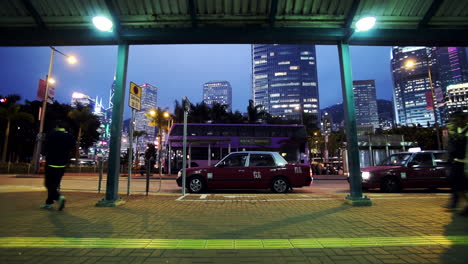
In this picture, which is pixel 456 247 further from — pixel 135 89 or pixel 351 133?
pixel 135 89

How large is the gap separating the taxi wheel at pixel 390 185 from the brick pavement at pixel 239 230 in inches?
147

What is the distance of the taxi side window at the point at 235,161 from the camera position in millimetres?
9262

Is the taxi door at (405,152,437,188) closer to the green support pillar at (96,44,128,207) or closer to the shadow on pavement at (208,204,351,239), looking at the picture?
the shadow on pavement at (208,204,351,239)

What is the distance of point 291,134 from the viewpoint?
2062 cm

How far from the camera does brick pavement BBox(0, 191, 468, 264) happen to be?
2.70 metres

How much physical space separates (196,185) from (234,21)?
590 cm

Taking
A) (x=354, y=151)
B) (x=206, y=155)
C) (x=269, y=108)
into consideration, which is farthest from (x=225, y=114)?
(x=269, y=108)

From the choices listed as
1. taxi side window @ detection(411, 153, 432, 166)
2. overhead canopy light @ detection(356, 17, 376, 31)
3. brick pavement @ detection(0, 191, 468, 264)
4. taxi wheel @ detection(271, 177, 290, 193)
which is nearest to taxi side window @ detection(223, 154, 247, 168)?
taxi wheel @ detection(271, 177, 290, 193)

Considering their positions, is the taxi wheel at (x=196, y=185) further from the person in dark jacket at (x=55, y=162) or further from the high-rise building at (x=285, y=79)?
the high-rise building at (x=285, y=79)

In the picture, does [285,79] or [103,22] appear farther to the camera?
[285,79]

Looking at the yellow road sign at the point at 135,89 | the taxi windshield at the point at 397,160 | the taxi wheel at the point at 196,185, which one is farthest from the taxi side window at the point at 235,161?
the taxi windshield at the point at 397,160

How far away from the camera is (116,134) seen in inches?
244

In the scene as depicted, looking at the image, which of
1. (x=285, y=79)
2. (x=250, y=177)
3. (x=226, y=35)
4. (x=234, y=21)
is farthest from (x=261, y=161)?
(x=285, y=79)

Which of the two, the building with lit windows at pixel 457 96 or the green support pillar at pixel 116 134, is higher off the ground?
the building with lit windows at pixel 457 96
